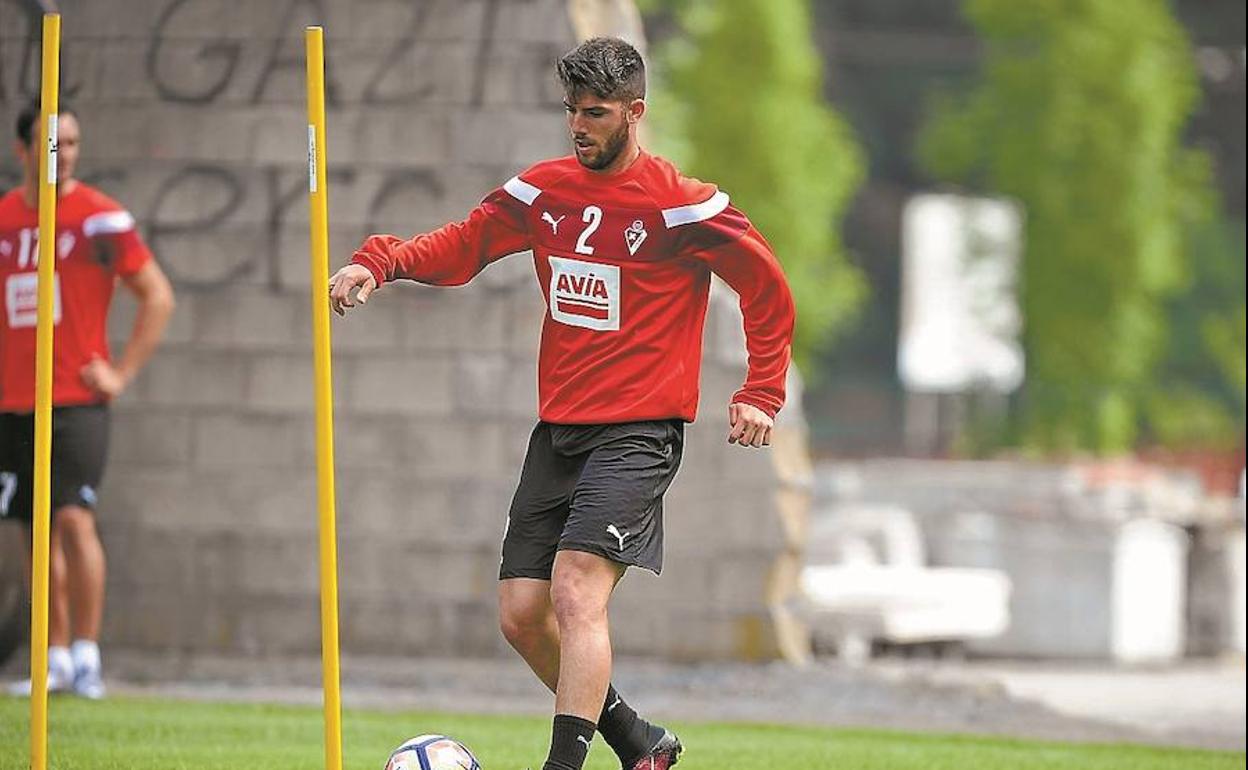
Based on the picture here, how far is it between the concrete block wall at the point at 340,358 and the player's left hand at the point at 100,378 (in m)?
2.82

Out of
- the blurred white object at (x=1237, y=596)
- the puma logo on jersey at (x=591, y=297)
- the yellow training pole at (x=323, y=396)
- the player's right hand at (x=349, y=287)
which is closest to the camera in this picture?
the yellow training pole at (x=323, y=396)

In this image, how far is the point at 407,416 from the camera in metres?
14.4

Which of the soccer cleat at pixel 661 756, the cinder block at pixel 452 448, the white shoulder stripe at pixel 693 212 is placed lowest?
the soccer cleat at pixel 661 756

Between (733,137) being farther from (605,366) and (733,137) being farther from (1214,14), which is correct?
(605,366)

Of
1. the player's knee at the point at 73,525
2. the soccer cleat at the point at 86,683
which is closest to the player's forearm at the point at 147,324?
the player's knee at the point at 73,525

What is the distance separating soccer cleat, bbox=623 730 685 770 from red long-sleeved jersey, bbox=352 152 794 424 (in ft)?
3.11

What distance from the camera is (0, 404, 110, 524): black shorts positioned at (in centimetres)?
1166

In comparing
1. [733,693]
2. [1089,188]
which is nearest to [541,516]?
[733,693]

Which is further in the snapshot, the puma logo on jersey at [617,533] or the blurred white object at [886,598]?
the blurred white object at [886,598]

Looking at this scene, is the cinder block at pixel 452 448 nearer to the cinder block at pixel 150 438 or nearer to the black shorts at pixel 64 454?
the cinder block at pixel 150 438

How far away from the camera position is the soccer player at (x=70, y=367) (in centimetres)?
1159

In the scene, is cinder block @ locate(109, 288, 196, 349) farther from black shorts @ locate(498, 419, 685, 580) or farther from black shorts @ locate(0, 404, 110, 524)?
black shorts @ locate(498, 419, 685, 580)

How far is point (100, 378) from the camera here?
11.5 metres

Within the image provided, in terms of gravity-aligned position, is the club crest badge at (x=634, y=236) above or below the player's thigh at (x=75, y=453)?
above
